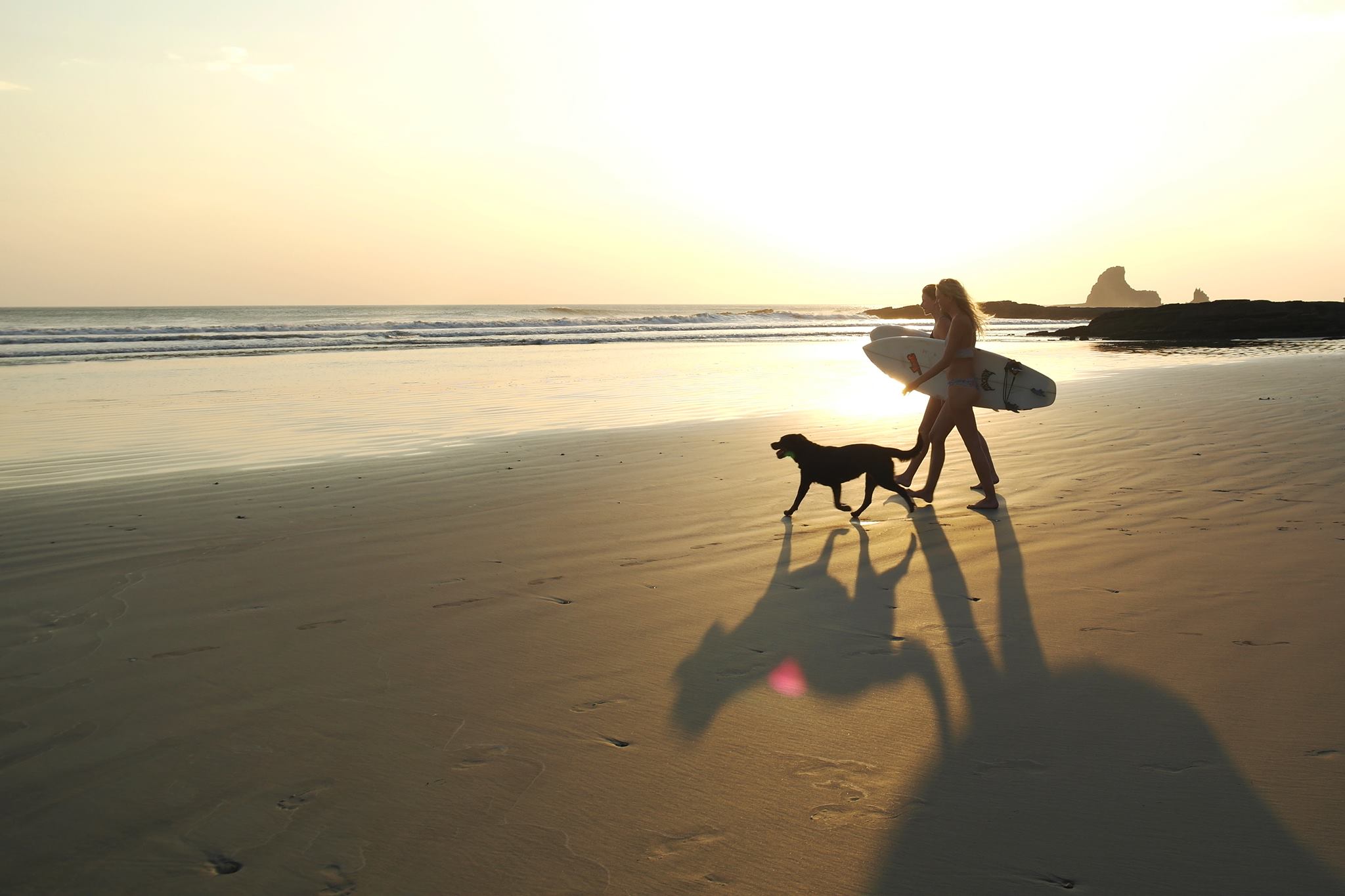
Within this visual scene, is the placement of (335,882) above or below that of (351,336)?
below

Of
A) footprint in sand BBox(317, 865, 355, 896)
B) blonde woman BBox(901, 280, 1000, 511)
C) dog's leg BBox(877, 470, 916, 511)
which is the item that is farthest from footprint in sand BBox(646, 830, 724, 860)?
blonde woman BBox(901, 280, 1000, 511)

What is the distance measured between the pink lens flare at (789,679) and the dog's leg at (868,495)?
109 inches

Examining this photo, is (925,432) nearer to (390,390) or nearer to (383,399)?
(383,399)

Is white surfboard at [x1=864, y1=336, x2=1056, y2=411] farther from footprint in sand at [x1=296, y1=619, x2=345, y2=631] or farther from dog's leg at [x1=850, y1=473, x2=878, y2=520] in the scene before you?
footprint in sand at [x1=296, y1=619, x2=345, y2=631]

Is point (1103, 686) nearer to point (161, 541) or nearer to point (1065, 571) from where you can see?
point (1065, 571)

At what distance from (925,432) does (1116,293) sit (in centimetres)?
17759

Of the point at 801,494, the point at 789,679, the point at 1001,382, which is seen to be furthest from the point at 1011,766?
the point at 1001,382

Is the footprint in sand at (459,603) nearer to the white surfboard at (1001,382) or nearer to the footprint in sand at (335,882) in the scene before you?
the footprint in sand at (335,882)

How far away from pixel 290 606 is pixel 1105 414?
10.2 m

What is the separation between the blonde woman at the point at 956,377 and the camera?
6.74 meters

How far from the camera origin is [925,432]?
7.02 metres

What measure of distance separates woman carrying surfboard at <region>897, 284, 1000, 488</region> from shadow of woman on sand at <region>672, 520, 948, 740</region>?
2405mm

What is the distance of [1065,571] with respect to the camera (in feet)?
15.3

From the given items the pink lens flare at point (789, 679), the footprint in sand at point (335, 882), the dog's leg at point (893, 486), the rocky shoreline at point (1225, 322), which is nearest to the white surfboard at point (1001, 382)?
the dog's leg at point (893, 486)
